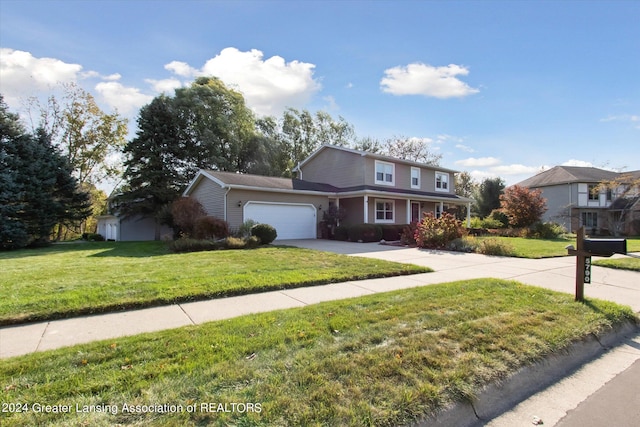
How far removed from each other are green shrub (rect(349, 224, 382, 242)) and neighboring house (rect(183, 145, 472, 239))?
1.59 metres

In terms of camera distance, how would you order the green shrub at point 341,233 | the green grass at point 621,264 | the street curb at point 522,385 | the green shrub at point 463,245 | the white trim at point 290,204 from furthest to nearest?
the green shrub at point 341,233, the white trim at point 290,204, the green shrub at point 463,245, the green grass at point 621,264, the street curb at point 522,385

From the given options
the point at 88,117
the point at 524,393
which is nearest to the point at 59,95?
the point at 88,117

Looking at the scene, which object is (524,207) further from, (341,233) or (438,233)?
(341,233)

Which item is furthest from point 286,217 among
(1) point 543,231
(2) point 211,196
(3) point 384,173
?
(1) point 543,231

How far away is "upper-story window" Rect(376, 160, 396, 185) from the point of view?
21188 mm

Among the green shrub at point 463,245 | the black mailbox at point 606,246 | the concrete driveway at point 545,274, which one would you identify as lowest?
the concrete driveway at point 545,274

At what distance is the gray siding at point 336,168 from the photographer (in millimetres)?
20859

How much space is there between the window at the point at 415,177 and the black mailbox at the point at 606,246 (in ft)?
62.6

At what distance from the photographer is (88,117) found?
2834 centimetres

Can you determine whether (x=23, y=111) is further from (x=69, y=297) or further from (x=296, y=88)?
(x=69, y=297)

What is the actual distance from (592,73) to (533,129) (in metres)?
5.46

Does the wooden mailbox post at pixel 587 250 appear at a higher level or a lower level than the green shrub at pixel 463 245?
higher

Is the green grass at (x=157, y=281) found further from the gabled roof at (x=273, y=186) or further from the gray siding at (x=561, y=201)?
the gray siding at (x=561, y=201)

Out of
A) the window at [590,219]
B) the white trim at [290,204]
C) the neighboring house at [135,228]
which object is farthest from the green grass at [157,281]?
the window at [590,219]
